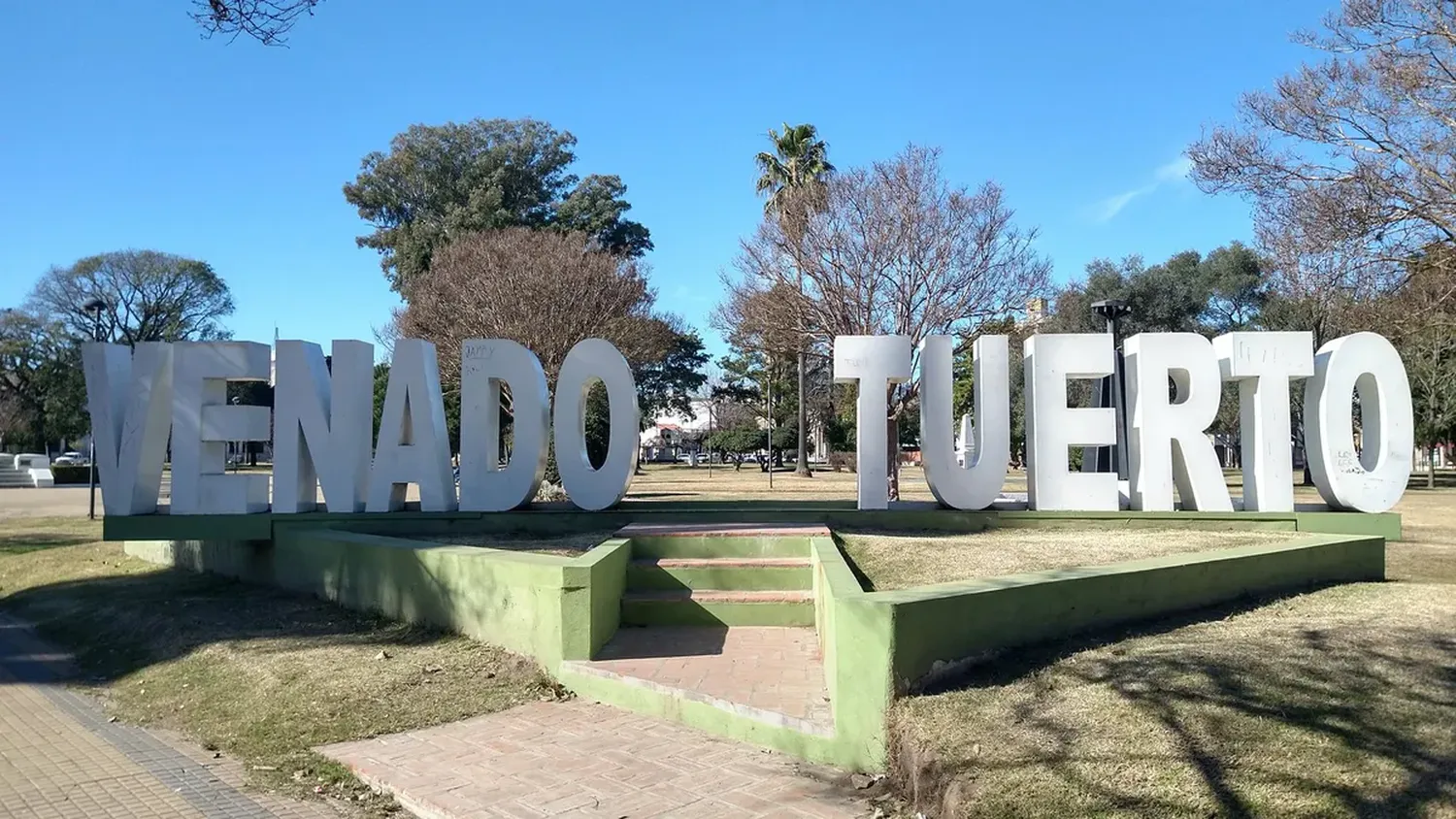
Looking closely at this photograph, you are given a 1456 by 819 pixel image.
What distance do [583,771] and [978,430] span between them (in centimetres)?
820

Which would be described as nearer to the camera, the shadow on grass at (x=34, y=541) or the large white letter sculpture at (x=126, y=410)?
the large white letter sculpture at (x=126, y=410)

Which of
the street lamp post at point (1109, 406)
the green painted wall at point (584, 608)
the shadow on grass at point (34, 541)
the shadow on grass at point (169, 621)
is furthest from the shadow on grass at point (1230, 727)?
the shadow on grass at point (34, 541)

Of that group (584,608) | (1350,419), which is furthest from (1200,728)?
(1350,419)

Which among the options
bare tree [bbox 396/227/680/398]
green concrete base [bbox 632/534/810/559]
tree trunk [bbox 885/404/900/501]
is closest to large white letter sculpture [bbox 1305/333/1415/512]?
green concrete base [bbox 632/534/810/559]

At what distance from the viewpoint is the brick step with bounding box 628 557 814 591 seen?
9211 mm

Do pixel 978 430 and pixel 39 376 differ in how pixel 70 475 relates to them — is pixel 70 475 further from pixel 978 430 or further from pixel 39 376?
pixel 978 430

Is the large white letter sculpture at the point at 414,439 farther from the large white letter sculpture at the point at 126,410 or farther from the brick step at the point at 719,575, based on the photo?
the brick step at the point at 719,575

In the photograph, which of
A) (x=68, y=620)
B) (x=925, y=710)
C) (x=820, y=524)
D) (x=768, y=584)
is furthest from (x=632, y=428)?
(x=925, y=710)

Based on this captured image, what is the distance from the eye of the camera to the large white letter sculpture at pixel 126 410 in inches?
485

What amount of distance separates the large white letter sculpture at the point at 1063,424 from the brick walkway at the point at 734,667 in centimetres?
515

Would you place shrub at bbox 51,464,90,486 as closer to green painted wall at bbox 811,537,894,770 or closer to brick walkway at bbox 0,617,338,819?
brick walkway at bbox 0,617,338,819

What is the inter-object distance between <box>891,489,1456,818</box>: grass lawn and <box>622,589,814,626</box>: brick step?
2949mm

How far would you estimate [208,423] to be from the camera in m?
12.5

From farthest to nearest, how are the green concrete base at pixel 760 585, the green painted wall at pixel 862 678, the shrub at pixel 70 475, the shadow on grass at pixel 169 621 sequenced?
the shrub at pixel 70 475
the shadow on grass at pixel 169 621
the green concrete base at pixel 760 585
the green painted wall at pixel 862 678
